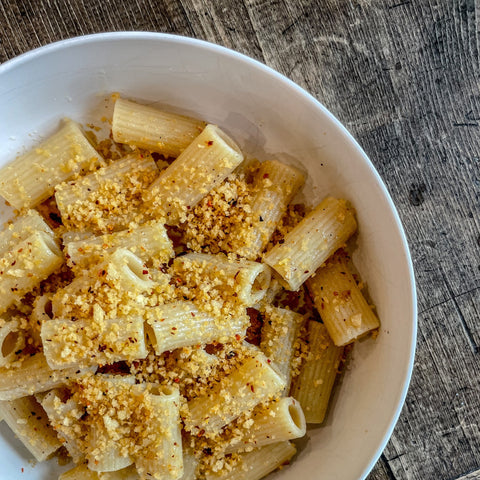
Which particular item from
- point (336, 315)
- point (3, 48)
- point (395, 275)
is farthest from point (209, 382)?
point (3, 48)

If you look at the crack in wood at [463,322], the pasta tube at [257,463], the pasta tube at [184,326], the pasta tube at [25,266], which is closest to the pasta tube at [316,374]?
the pasta tube at [257,463]

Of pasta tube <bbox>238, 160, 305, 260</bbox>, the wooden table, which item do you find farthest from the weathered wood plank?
pasta tube <bbox>238, 160, 305, 260</bbox>

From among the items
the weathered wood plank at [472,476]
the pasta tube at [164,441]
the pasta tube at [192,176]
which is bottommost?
the weathered wood plank at [472,476]

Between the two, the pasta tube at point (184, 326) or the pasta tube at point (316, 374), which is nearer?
the pasta tube at point (184, 326)

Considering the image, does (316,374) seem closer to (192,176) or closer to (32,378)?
(192,176)

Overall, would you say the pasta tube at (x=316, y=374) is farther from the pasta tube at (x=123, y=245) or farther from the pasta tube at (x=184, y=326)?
the pasta tube at (x=123, y=245)

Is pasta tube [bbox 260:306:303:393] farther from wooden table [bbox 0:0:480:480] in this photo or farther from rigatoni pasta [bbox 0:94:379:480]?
wooden table [bbox 0:0:480:480]

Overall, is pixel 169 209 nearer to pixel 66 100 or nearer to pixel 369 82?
pixel 66 100
